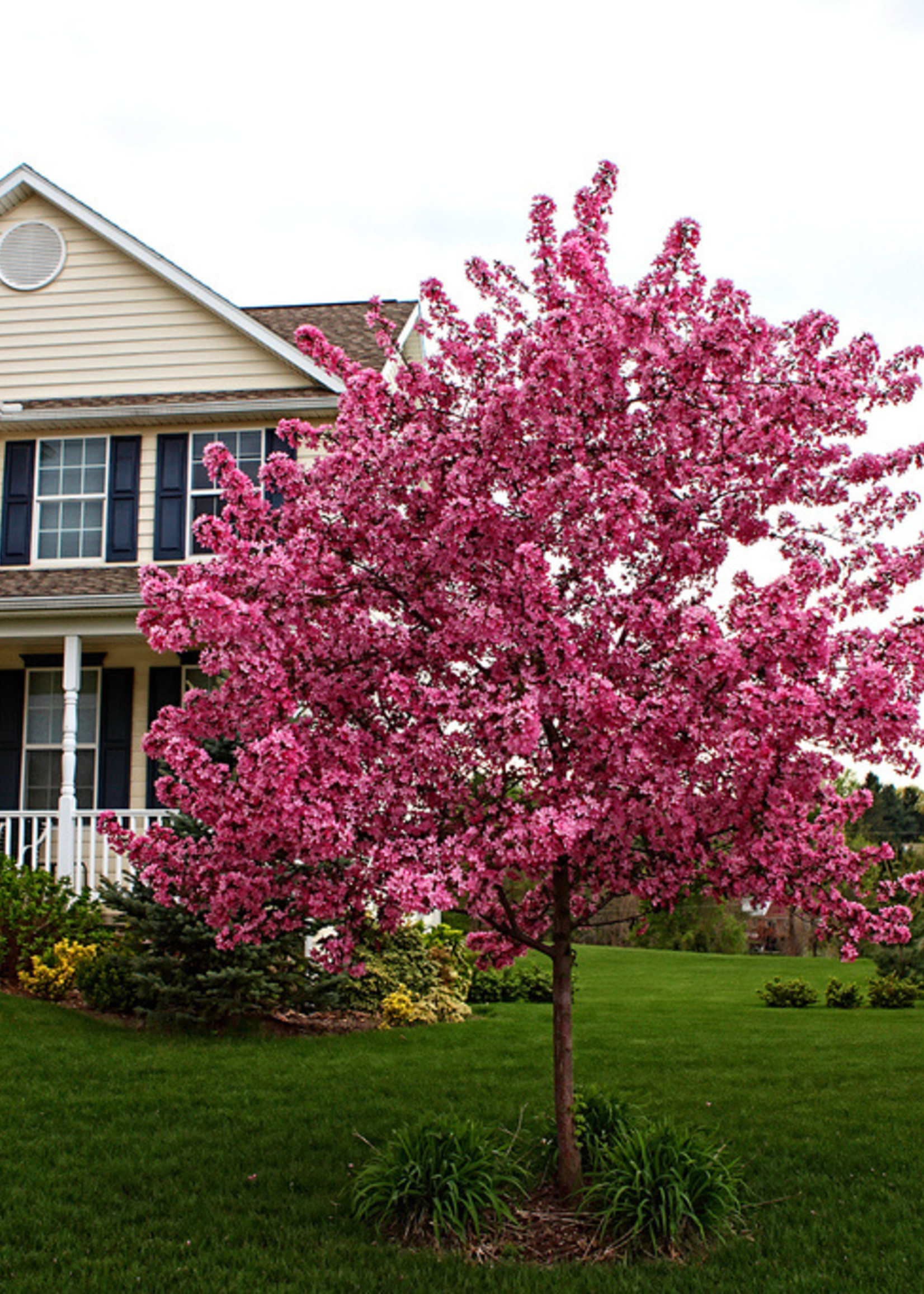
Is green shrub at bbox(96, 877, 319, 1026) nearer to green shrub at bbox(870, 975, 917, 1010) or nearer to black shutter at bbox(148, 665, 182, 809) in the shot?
black shutter at bbox(148, 665, 182, 809)

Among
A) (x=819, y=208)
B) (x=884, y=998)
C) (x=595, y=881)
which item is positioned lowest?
(x=884, y=998)

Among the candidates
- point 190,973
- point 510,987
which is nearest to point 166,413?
point 190,973

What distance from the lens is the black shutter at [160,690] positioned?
13781mm

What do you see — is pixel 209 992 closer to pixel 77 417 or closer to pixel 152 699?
pixel 152 699

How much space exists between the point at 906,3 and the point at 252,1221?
28.7ft

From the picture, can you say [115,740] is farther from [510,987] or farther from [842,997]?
[842,997]

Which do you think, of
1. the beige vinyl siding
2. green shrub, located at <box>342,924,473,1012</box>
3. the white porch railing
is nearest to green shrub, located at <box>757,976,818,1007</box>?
green shrub, located at <box>342,924,473,1012</box>

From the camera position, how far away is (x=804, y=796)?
4.95 meters

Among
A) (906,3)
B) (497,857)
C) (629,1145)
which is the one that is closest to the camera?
(497,857)

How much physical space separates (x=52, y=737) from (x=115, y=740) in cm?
96

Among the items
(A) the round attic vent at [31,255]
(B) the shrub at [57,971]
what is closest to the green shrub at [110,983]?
(B) the shrub at [57,971]

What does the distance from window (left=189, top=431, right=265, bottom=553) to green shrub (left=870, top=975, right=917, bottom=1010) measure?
398 inches

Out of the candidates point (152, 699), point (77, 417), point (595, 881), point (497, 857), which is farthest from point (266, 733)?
point (77, 417)

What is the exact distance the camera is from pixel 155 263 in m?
14.6
